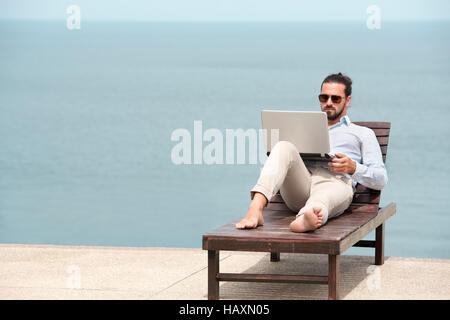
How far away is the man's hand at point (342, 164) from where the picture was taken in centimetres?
425

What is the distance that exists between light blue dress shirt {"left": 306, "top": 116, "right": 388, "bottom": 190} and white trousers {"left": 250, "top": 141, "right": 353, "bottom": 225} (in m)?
0.12

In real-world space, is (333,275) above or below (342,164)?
below

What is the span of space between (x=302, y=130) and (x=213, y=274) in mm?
932

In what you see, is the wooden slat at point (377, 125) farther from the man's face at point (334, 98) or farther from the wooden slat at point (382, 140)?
the man's face at point (334, 98)

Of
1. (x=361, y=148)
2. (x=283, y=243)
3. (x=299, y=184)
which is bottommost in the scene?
(x=283, y=243)

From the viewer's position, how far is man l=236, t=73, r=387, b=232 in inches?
151

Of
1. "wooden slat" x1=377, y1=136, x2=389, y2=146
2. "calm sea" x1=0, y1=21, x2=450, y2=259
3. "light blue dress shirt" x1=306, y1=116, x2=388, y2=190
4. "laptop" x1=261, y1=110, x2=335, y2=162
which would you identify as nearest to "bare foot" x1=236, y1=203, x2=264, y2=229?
"laptop" x1=261, y1=110, x2=335, y2=162

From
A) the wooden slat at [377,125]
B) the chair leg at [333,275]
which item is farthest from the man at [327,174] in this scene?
the wooden slat at [377,125]

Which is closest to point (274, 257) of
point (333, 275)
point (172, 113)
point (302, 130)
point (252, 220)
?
point (302, 130)

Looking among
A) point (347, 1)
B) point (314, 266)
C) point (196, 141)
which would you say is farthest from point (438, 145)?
point (347, 1)

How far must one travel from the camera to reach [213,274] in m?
3.71

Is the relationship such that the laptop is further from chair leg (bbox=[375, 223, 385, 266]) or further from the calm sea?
the calm sea

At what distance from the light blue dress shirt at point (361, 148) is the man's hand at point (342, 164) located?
0.13 metres

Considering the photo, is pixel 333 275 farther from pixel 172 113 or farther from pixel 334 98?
pixel 172 113
